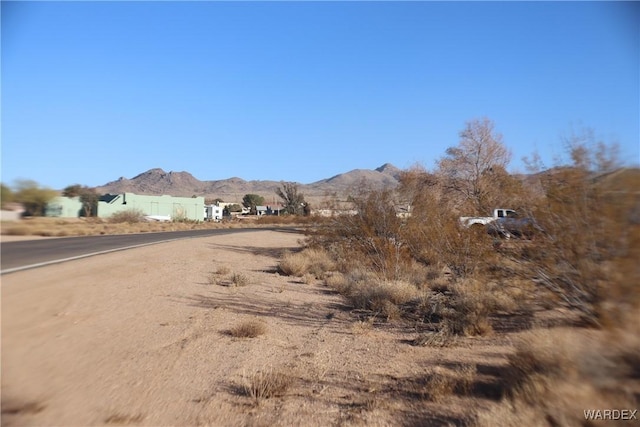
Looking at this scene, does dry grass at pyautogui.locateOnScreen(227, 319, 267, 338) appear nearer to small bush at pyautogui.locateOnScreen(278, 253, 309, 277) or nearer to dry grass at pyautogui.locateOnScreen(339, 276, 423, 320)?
dry grass at pyautogui.locateOnScreen(339, 276, 423, 320)

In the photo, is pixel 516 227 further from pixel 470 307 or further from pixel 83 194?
pixel 83 194

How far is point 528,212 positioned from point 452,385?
12.8 feet

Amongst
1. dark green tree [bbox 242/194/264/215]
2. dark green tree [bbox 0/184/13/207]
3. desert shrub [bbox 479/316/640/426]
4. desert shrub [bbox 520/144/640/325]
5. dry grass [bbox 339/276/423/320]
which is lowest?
dry grass [bbox 339/276/423/320]

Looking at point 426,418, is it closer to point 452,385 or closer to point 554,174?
point 452,385

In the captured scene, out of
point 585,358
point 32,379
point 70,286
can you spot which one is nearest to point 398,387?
point 585,358

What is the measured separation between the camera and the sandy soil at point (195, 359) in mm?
6496

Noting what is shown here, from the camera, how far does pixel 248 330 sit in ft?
35.3

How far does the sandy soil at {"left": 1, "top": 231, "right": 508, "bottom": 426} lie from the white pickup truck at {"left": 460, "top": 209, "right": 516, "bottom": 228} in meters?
2.73

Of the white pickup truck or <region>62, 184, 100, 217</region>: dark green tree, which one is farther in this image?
<region>62, 184, 100, 217</region>: dark green tree

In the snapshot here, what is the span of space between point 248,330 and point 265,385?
352cm

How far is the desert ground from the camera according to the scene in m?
6.50

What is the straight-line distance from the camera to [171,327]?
11031 mm

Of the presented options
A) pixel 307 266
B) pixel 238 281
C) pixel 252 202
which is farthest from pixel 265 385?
pixel 252 202

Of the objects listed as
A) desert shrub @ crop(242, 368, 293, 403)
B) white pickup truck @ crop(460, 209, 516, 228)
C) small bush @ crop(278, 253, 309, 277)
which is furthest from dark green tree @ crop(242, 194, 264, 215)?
desert shrub @ crop(242, 368, 293, 403)
